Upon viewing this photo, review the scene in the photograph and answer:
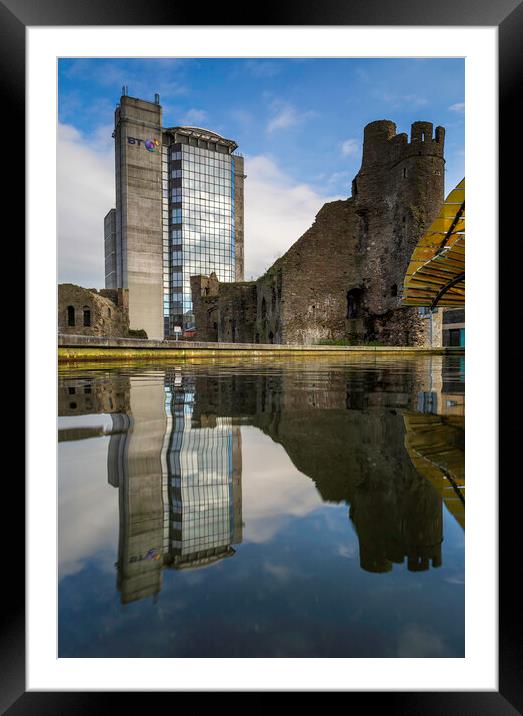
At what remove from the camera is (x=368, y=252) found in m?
16.7

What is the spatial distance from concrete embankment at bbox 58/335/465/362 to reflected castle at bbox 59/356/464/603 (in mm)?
3786

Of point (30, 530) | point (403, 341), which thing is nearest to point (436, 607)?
point (30, 530)

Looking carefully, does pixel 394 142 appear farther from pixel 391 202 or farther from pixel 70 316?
pixel 70 316

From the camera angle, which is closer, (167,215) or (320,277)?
(320,277)

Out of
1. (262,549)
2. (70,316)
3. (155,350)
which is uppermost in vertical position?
(70,316)

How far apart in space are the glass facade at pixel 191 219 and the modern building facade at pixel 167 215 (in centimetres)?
10

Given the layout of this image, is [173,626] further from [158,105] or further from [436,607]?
[158,105]

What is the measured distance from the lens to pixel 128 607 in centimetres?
53

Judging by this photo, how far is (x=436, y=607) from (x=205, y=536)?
344mm

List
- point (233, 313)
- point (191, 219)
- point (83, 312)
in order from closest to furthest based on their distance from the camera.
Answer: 1. point (83, 312)
2. point (233, 313)
3. point (191, 219)

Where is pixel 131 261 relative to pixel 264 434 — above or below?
above
